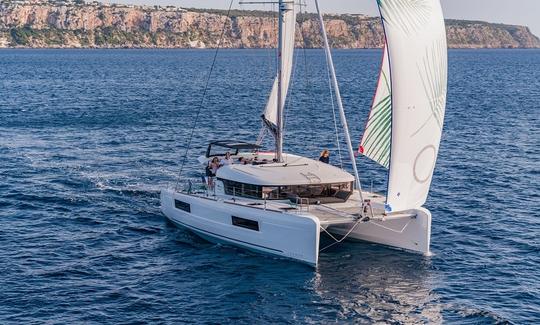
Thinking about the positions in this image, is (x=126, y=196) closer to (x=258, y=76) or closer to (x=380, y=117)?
(x=380, y=117)

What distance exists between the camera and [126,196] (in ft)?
134

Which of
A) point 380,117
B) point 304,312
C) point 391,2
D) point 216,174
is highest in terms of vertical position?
point 391,2

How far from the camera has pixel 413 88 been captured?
2800 centimetres

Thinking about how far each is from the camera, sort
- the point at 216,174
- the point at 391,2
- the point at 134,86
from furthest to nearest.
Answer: the point at 134,86, the point at 216,174, the point at 391,2

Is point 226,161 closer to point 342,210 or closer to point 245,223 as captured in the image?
point 245,223

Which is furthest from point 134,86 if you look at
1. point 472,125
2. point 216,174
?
point 216,174

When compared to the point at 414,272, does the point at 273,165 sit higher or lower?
higher

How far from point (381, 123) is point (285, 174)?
4.63 metres

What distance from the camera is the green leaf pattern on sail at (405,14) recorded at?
27.5m

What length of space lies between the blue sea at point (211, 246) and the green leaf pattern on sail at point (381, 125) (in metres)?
4.28

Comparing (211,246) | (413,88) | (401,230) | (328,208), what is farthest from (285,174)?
(413,88)

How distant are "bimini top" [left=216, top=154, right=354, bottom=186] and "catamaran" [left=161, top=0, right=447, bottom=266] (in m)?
0.04

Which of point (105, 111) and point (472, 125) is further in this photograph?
point (105, 111)

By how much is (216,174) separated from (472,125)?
42016 millimetres
